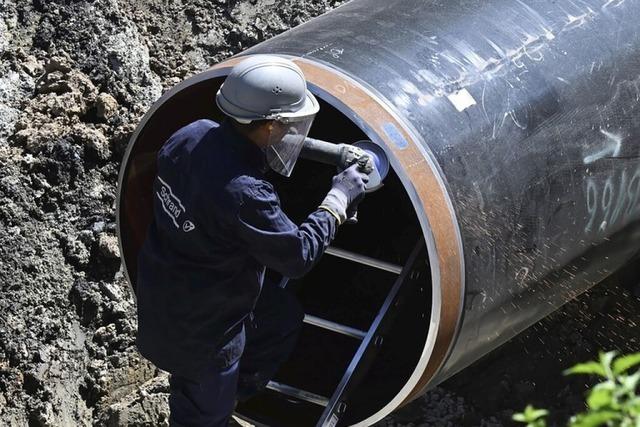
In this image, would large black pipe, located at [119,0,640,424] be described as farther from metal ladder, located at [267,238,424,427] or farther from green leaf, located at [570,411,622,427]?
green leaf, located at [570,411,622,427]

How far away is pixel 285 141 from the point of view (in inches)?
157

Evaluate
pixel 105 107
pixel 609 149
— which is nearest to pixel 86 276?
pixel 105 107

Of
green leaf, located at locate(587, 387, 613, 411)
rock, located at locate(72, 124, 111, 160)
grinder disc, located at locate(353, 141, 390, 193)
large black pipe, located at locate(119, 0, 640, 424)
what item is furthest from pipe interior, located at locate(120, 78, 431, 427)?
green leaf, located at locate(587, 387, 613, 411)

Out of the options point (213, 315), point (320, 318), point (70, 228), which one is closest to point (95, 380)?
point (70, 228)

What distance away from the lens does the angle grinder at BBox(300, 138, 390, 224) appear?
4125 mm

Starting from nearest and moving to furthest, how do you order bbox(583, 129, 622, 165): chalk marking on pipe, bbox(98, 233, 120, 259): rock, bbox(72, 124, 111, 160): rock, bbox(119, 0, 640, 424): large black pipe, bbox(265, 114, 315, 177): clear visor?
bbox(265, 114, 315, 177): clear visor
bbox(119, 0, 640, 424): large black pipe
bbox(583, 129, 622, 165): chalk marking on pipe
bbox(98, 233, 120, 259): rock
bbox(72, 124, 111, 160): rock

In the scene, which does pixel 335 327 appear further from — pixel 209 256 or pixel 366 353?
pixel 209 256

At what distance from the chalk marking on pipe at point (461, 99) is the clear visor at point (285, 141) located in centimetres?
50

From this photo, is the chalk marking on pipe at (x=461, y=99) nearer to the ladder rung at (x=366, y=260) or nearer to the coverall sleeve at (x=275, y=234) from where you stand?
the coverall sleeve at (x=275, y=234)

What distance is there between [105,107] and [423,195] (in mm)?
2419

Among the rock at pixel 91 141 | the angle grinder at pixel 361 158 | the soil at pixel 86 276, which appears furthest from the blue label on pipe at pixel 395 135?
the rock at pixel 91 141

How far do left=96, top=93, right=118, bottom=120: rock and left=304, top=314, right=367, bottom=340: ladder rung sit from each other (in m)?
1.63

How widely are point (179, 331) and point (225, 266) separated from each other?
31cm

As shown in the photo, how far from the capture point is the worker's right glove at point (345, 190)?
4051 mm
